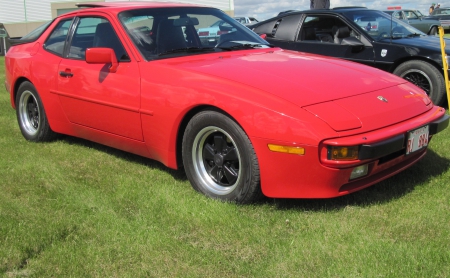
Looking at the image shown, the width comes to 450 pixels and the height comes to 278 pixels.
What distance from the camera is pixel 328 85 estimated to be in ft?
11.3

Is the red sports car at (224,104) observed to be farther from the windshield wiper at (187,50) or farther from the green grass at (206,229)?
the green grass at (206,229)

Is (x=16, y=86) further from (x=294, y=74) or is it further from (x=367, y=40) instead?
(x=367, y=40)

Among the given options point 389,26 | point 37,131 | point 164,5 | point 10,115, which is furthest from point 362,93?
point 10,115

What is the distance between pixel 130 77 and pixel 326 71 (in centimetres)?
147

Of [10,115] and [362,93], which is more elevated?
[362,93]

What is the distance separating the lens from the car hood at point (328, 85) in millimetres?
3150

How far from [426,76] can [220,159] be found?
3.74 meters

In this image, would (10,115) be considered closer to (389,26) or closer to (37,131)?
(37,131)

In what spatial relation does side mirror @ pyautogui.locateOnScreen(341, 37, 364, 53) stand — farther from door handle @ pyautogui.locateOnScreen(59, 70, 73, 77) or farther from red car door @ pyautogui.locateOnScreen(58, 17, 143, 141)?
door handle @ pyautogui.locateOnScreen(59, 70, 73, 77)

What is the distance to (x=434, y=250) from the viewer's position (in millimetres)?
2672

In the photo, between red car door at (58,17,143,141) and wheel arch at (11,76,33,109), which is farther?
wheel arch at (11,76,33,109)

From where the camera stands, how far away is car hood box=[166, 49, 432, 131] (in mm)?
3150

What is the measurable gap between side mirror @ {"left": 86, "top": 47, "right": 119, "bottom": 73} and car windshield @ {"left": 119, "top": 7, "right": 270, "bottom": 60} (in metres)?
0.21

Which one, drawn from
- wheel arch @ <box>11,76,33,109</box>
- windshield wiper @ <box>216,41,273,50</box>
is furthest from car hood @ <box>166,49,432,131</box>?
wheel arch @ <box>11,76,33,109</box>
